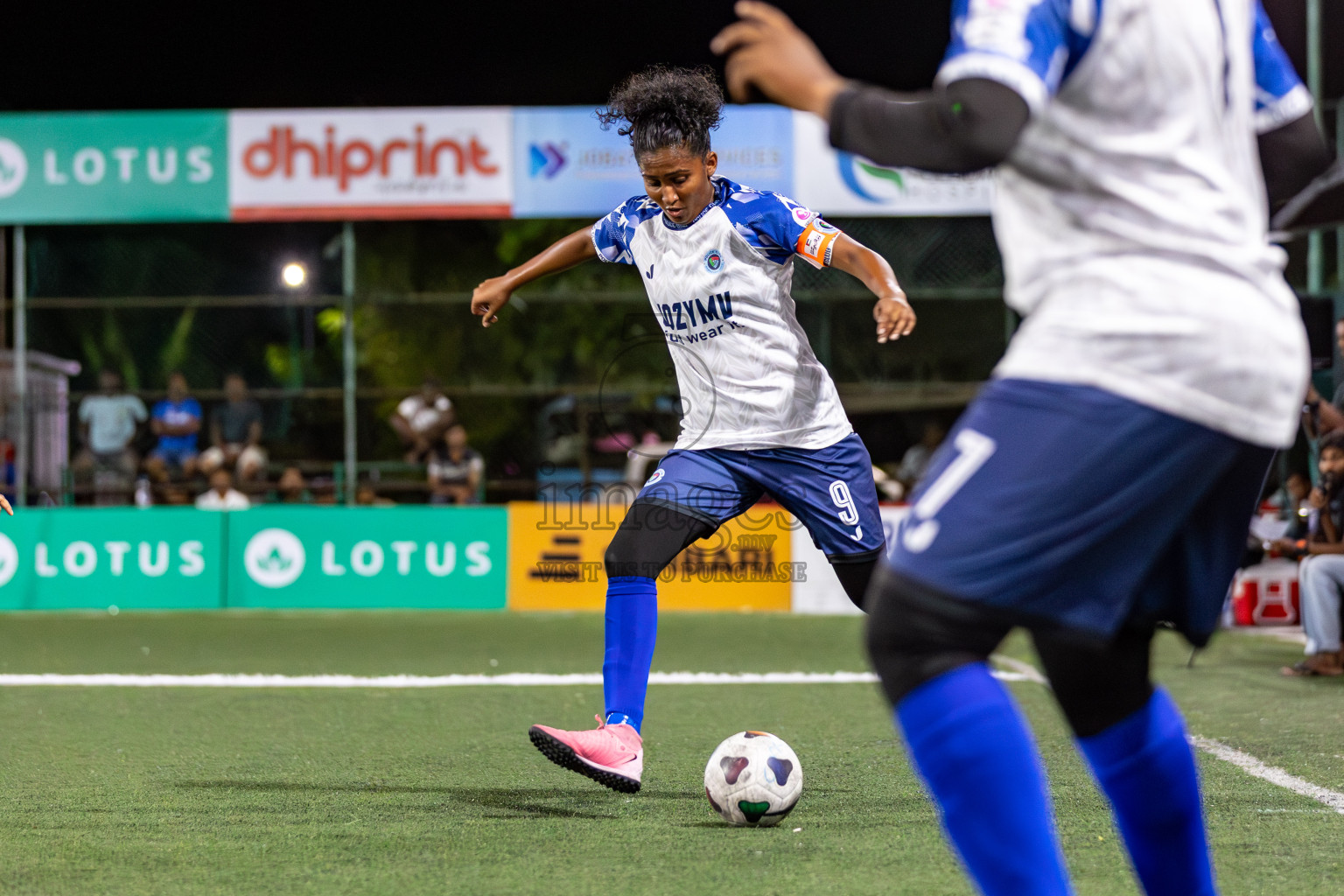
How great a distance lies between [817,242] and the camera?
4223mm

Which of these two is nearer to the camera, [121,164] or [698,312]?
[698,312]

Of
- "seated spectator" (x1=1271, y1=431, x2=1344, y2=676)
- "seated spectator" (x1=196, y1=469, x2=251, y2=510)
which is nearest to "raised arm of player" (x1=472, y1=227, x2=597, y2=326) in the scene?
"seated spectator" (x1=1271, y1=431, x2=1344, y2=676)

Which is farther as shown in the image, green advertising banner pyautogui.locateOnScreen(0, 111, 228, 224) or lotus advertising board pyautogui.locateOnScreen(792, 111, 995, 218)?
green advertising banner pyautogui.locateOnScreen(0, 111, 228, 224)

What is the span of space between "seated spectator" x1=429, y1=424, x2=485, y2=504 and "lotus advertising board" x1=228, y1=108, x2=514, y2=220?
2394 mm

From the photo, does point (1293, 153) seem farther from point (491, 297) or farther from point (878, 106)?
point (491, 297)

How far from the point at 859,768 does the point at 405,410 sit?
34.2ft

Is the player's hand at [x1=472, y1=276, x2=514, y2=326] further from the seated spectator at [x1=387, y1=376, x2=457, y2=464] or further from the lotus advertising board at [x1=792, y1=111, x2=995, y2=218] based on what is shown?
the lotus advertising board at [x1=792, y1=111, x2=995, y2=218]

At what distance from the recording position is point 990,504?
1.94m

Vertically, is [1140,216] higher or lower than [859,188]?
lower

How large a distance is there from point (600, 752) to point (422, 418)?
10787 mm

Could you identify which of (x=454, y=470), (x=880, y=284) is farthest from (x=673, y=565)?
(x=880, y=284)

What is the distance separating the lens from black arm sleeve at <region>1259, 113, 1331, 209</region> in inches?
93.3

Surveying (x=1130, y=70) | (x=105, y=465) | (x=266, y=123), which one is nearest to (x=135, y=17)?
(x=266, y=123)

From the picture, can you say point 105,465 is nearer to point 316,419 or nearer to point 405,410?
point 316,419
